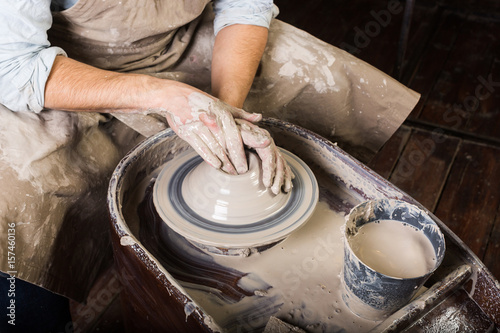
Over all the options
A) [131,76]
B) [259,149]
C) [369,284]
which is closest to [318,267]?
[369,284]

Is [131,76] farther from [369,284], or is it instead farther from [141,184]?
[369,284]

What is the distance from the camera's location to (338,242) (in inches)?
52.3

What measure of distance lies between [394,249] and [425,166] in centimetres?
133

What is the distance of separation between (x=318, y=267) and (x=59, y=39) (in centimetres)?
106

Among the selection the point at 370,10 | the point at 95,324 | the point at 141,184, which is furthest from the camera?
the point at 370,10

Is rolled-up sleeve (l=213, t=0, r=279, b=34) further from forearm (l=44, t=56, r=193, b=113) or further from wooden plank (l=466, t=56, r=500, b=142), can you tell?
wooden plank (l=466, t=56, r=500, b=142)

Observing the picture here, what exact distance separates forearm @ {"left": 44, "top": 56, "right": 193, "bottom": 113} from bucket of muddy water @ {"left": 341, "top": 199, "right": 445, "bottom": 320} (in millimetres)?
599

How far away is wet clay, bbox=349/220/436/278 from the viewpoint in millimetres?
1136

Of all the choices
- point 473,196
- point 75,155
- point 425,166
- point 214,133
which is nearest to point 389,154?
point 425,166

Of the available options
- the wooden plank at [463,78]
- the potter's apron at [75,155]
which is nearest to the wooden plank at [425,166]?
the wooden plank at [463,78]

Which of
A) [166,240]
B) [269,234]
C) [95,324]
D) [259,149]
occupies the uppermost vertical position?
[259,149]

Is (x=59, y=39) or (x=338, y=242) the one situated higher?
(x=59, y=39)

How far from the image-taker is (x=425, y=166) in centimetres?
239

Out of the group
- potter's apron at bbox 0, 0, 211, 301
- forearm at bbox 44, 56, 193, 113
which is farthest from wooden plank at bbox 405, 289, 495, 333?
potter's apron at bbox 0, 0, 211, 301
